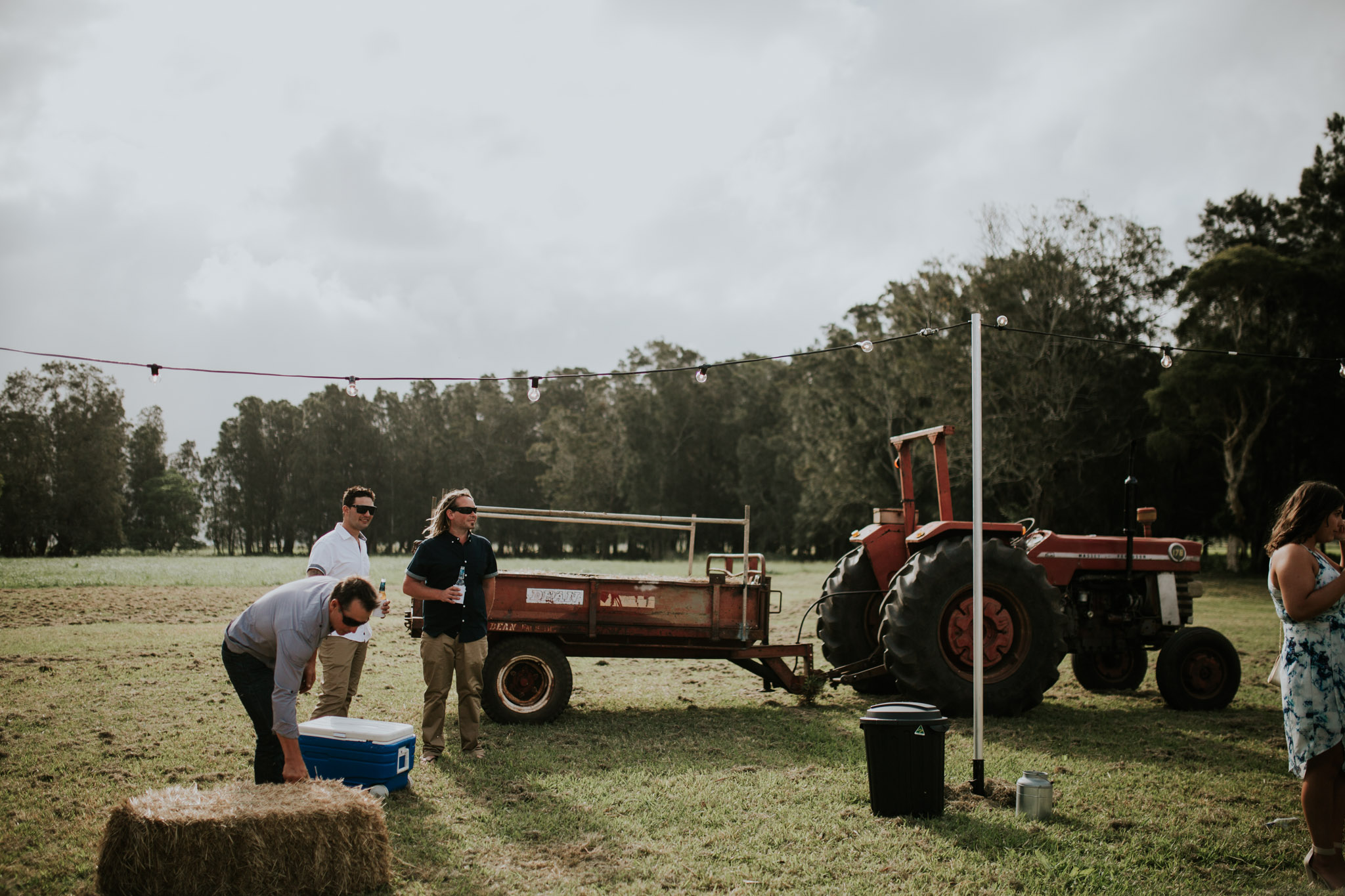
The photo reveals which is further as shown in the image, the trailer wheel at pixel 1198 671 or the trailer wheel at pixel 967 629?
the trailer wheel at pixel 1198 671

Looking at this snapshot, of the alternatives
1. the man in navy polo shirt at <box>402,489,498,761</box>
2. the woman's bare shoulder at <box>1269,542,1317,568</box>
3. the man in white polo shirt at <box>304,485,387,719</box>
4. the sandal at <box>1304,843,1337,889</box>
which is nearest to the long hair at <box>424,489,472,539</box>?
the man in navy polo shirt at <box>402,489,498,761</box>

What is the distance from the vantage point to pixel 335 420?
190ft

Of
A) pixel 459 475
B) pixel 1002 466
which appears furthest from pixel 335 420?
pixel 1002 466

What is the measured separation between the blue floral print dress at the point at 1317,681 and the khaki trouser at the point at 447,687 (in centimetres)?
490

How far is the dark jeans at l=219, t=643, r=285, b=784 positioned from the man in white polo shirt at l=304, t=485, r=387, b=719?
1.03 m

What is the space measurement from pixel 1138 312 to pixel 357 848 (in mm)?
32534

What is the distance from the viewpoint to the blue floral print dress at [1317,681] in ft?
13.6

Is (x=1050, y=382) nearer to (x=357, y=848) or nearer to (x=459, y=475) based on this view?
(x=357, y=848)

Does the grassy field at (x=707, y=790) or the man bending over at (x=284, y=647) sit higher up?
the man bending over at (x=284, y=647)

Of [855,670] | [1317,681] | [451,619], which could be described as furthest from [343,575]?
[1317,681]

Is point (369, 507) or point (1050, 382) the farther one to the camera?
point (1050, 382)

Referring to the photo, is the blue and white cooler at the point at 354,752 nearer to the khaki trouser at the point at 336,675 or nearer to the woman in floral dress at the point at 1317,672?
the khaki trouser at the point at 336,675

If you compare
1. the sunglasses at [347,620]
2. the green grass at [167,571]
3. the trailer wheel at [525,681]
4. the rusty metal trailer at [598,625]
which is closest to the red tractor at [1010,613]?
the rusty metal trailer at [598,625]

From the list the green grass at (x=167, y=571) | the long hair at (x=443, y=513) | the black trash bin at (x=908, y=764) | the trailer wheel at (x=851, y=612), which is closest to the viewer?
the black trash bin at (x=908, y=764)
